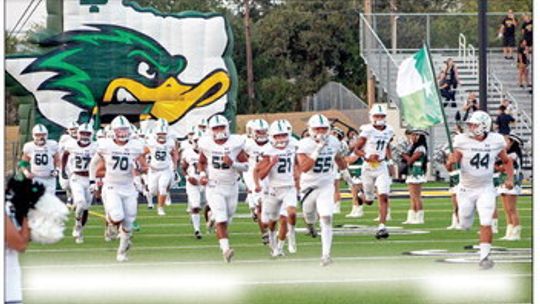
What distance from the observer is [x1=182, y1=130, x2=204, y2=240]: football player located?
66.2 ft

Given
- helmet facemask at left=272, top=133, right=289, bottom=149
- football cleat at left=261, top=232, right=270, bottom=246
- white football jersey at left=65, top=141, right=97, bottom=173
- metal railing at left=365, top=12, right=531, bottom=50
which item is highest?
metal railing at left=365, top=12, right=531, bottom=50

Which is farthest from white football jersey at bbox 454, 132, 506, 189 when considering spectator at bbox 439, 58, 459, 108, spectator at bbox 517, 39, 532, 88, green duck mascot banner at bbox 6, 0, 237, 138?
spectator at bbox 517, 39, 532, 88

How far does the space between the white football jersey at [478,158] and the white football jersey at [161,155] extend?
959 cm

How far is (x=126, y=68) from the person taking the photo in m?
34.1

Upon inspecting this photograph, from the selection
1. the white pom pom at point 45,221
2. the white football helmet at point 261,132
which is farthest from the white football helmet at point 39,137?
the white pom pom at point 45,221

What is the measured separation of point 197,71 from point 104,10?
2.50 metres

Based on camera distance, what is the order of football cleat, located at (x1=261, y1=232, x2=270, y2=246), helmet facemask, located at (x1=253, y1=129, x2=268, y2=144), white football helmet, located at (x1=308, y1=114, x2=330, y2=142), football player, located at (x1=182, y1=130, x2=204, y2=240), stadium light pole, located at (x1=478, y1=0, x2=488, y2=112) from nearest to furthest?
stadium light pole, located at (x1=478, y1=0, x2=488, y2=112) < white football helmet, located at (x1=308, y1=114, x2=330, y2=142) < helmet facemask, located at (x1=253, y1=129, x2=268, y2=144) < football cleat, located at (x1=261, y1=232, x2=270, y2=246) < football player, located at (x1=182, y1=130, x2=204, y2=240)

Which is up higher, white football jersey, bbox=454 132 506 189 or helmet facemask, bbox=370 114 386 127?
helmet facemask, bbox=370 114 386 127

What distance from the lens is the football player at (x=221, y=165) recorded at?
55.4ft

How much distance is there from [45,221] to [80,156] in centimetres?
1255

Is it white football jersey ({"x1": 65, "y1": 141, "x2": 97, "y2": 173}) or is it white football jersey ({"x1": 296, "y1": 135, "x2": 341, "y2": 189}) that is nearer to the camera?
white football jersey ({"x1": 296, "y1": 135, "x2": 341, "y2": 189})

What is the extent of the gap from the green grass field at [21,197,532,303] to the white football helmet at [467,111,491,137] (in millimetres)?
1342

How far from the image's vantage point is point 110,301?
42.1ft

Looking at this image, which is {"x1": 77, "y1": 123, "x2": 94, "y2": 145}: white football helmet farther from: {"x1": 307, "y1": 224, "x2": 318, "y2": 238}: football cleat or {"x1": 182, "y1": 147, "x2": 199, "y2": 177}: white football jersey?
{"x1": 307, "y1": 224, "x2": 318, "y2": 238}: football cleat
